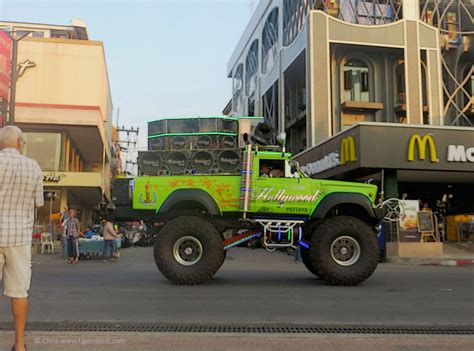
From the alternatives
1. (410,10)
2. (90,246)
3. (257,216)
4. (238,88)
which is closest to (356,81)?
(410,10)

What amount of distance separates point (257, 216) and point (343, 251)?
5.74 feet

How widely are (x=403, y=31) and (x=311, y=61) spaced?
5720mm

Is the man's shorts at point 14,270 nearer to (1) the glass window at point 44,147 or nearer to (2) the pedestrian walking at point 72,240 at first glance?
(2) the pedestrian walking at point 72,240

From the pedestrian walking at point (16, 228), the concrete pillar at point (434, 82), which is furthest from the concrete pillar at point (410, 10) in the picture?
the pedestrian walking at point (16, 228)

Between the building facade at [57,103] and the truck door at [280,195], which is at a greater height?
the building facade at [57,103]

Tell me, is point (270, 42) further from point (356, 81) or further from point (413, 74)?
point (413, 74)

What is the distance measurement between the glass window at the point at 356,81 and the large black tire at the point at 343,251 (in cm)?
1961

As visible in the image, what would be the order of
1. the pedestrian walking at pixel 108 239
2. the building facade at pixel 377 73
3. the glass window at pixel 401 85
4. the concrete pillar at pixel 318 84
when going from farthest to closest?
the glass window at pixel 401 85
the concrete pillar at pixel 318 84
the building facade at pixel 377 73
the pedestrian walking at pixel 108 239

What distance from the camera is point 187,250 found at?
9219mm

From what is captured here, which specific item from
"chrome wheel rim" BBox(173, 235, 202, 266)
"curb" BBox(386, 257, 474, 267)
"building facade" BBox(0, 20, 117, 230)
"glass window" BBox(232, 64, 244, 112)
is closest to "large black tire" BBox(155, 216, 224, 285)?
"chrome wheel rim" BBox(173, 235, 202, 266)

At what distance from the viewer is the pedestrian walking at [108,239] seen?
624 inches

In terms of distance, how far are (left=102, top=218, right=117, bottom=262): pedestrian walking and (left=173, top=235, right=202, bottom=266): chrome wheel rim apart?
7.17m

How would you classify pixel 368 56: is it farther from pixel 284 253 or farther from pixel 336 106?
pixel 284 253

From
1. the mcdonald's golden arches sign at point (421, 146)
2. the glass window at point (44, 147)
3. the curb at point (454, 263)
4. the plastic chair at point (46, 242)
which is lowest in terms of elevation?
the curb at point (454, 263)
